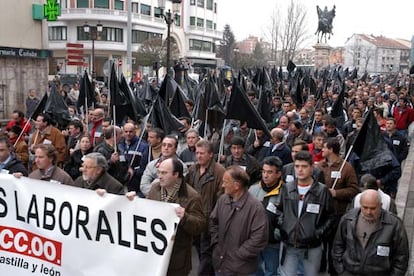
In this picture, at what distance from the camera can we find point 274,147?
24.4 feet

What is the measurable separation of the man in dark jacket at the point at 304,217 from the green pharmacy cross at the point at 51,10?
62.9 feet

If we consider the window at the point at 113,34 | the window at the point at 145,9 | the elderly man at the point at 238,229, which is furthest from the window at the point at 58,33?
the elderly man at the point at 238,229

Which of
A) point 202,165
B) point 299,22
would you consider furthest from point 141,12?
point 202,165

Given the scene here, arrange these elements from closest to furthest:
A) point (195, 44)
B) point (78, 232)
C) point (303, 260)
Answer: point (78, 232) → point (303, 260) → point (195, 44)

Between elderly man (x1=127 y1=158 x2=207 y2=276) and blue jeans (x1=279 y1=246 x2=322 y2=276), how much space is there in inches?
40.6

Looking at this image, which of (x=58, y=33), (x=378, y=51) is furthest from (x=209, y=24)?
(x=378, y=51)

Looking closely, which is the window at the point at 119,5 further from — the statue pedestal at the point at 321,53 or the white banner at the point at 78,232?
the white banner at the point at 78,232

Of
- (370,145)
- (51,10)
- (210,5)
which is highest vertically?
(210,5)

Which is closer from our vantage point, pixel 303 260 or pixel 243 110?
pixel 303 260

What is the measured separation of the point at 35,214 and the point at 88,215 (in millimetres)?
570

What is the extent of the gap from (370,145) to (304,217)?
6.78 ft

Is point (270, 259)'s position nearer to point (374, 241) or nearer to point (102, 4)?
point (374, 241)

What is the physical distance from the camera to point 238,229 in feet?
14.7

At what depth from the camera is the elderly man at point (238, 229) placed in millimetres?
4422
